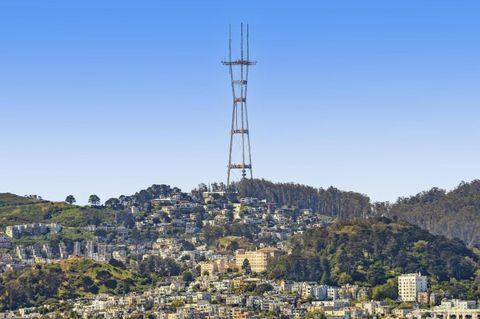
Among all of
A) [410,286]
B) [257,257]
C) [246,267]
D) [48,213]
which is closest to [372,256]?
[257,257]

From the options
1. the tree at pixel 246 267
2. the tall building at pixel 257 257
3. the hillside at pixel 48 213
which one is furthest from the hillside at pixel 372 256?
the hillside at pixel 48 213

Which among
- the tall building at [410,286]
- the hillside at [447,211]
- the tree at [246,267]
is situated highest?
the hillside at [447,211]

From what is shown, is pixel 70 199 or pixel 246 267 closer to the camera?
pixel 246 267

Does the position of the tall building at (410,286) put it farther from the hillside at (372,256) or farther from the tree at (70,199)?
the tree at (70,199)

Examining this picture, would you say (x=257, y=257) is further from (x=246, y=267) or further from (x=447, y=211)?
(x=447, y=211)

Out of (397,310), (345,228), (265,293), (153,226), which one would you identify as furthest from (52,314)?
(153,226)

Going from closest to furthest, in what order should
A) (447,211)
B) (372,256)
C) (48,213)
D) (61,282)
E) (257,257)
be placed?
(61,282), (372,256), (257,257), (447,211), (48,213)
